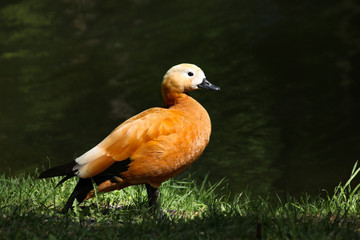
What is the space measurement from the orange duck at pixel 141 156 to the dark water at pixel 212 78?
10.1ft

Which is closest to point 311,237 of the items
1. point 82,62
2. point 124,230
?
point 124,230

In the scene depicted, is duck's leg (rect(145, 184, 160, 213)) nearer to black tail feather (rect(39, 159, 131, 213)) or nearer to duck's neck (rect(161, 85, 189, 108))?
black tail feather (rect(39, 159, 131, 213))

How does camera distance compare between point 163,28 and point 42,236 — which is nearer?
point 42,236

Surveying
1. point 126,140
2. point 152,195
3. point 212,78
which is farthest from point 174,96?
point 212,78

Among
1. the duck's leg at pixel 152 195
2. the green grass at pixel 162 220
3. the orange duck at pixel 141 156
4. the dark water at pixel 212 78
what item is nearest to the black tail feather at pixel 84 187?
the orange duck at pixel 141 156

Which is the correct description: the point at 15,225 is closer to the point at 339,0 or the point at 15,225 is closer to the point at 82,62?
the point at 82,62

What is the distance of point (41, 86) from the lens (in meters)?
12.1

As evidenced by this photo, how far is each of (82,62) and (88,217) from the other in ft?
28.3

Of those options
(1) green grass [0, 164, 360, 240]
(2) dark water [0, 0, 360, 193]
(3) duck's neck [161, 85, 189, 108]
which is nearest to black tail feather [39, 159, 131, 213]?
(1) green grass [0, 164, 360, 240]

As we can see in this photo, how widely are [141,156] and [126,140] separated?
189mm

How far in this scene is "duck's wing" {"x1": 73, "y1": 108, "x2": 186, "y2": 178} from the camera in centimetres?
496

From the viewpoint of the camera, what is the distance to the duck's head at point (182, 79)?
5.49 meters

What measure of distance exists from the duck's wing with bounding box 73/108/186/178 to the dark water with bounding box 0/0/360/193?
3175 mm

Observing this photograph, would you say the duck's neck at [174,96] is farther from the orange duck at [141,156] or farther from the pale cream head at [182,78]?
the orange duck at [141,156]
